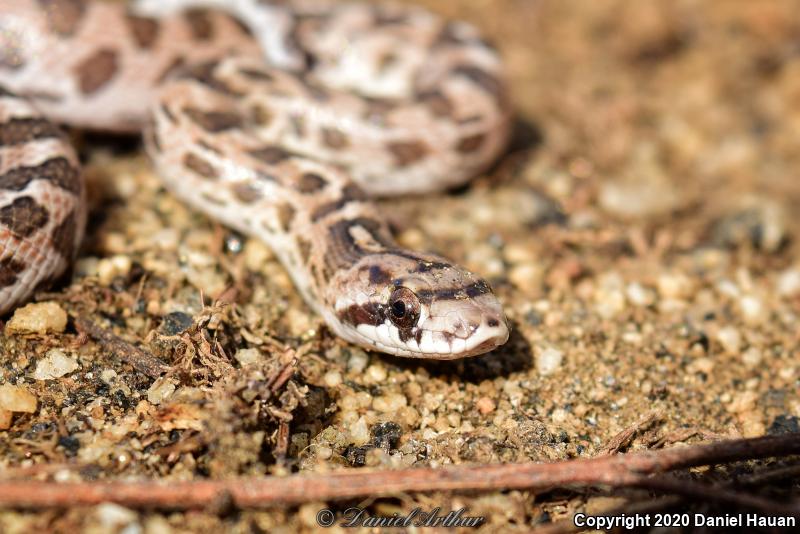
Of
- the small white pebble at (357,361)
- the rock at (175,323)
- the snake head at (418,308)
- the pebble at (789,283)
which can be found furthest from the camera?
the pebble at (789,283)

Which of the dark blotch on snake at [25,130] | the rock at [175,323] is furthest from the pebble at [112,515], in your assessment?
the dark blotch on snake at [25,130]

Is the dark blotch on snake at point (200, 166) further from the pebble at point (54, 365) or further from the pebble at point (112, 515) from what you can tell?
the pebble at point (112, 515)

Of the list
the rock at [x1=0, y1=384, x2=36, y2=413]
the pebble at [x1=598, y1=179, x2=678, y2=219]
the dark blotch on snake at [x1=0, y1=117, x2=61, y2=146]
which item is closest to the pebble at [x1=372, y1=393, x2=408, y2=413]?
the rock at [x1=0, y1=384, x2=36, y2=413]

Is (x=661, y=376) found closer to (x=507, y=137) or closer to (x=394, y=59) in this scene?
(x=507, y=137)

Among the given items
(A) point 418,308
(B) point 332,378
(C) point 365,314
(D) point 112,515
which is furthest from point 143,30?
(D) point 112,515

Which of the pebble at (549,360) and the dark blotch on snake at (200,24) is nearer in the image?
the pebble at (549,360)

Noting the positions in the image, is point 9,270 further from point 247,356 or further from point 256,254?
point 256,254

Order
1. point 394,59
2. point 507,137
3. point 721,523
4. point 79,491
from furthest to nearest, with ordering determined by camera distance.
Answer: point 394,59 → point 507,137 → point 721,523 → point 79,491

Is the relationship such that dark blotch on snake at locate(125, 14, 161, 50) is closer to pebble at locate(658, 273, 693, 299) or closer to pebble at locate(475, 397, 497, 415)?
pebble at locate(475, 397, 497, 415)

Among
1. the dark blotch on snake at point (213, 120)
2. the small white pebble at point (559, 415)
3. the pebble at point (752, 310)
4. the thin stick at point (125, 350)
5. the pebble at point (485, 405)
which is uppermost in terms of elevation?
the dark blotch on snake at point (213, 120)

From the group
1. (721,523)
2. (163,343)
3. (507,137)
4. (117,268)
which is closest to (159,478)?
(163,343)
